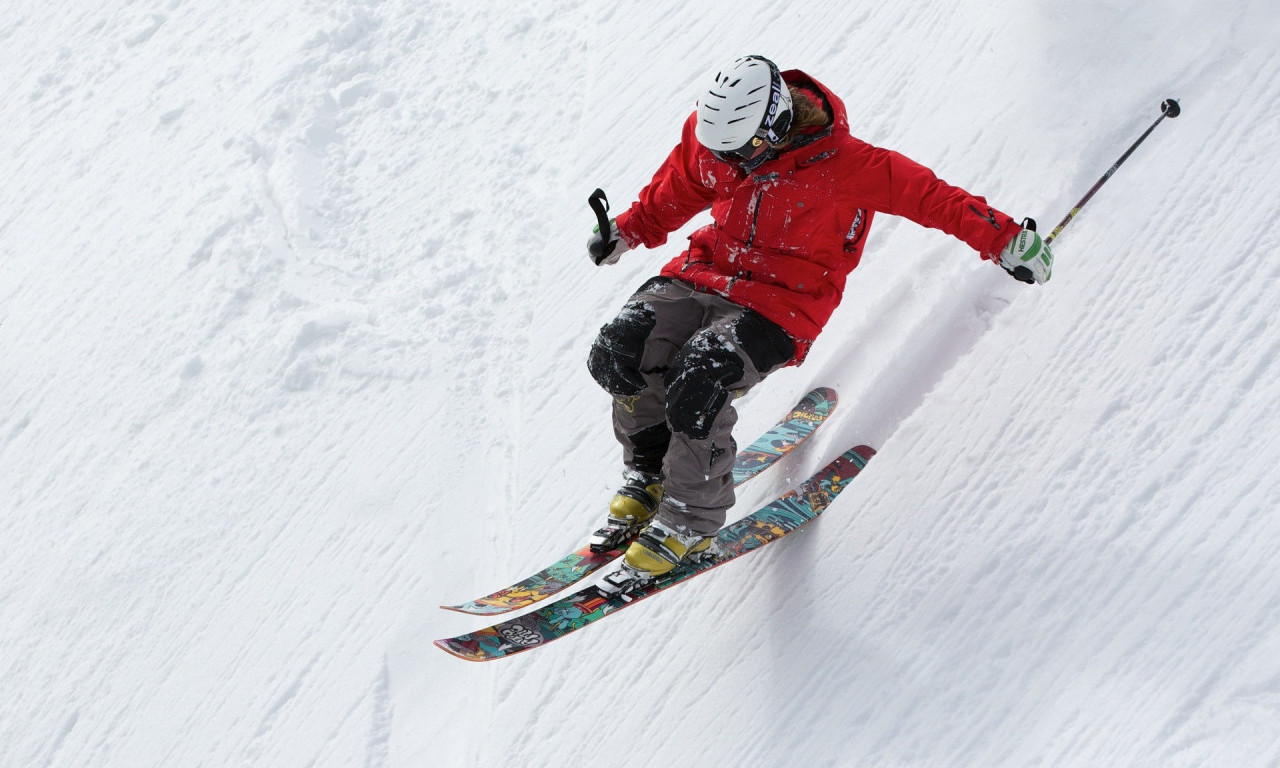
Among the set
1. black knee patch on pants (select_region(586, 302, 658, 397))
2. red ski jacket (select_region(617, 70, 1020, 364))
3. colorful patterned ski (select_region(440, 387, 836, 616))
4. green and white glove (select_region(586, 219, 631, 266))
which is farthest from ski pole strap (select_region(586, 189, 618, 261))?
colorful patterned ski (select_region(440, 387, 836, 616))

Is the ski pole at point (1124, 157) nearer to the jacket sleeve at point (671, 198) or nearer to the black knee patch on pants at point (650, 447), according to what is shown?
the jacket sleeve at point (671, 198)

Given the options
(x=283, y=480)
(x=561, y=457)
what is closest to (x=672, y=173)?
(x=561, y=457)

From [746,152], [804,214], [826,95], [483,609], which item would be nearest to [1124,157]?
[826,95]

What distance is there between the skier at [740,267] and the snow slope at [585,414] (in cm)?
70

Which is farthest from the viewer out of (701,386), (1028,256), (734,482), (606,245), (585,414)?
(585,414)

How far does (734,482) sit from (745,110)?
152 cm

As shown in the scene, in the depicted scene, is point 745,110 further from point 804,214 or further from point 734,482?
point 734,482

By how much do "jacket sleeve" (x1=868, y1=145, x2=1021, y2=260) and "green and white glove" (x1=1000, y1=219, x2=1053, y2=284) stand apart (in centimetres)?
3

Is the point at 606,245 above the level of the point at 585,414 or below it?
above

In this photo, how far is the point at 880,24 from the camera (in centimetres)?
619

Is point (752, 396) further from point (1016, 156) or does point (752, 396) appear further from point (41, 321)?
point (41, 321)

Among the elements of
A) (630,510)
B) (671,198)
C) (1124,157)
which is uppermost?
(1124,157)

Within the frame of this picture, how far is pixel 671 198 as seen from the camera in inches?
156

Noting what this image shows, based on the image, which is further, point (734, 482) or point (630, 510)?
point (734, 482)
